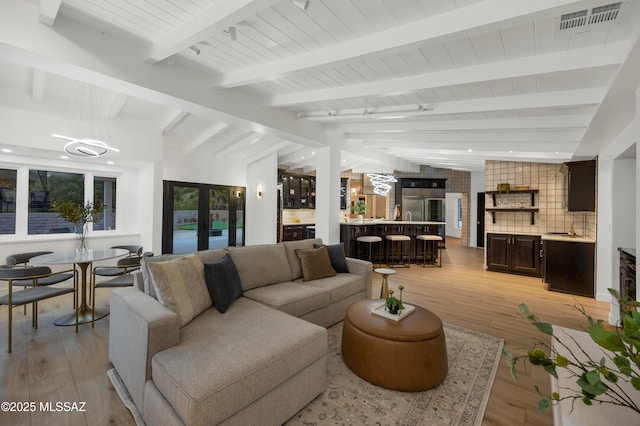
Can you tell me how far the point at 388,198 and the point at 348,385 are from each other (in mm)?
9548

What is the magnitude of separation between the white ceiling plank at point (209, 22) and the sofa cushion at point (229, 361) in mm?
2242

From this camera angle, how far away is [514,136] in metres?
4.82

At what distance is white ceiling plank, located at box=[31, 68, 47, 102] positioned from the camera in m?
3.53

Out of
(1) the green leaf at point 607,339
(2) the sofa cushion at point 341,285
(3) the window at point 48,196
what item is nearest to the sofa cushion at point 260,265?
(2) the sofa cushion at point 341,285

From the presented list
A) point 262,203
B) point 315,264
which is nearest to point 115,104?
point 315,264

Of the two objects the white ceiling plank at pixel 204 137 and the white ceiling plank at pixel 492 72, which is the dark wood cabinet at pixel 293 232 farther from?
the white ceiling plank at pixel 492 72

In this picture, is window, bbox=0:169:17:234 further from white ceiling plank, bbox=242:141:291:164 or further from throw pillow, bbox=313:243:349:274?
throw pillow, bbox=313:243:349:274

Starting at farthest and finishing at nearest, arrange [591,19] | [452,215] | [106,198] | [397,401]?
[452,215]
[106,198]
[397,401]
[591,19]

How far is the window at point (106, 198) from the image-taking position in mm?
5762

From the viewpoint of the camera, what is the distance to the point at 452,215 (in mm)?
12445

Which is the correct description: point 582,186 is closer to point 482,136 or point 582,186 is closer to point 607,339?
point 482,136

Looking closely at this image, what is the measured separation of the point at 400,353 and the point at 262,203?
6.50 m

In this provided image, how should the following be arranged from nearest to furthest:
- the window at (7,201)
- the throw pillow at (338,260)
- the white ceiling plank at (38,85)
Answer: the white ceiling plank at (38,85)
the throw pillow at (338,260)
the window at (7,201)

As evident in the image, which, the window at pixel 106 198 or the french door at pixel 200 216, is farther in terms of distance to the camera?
the french door at pixel 200 216
